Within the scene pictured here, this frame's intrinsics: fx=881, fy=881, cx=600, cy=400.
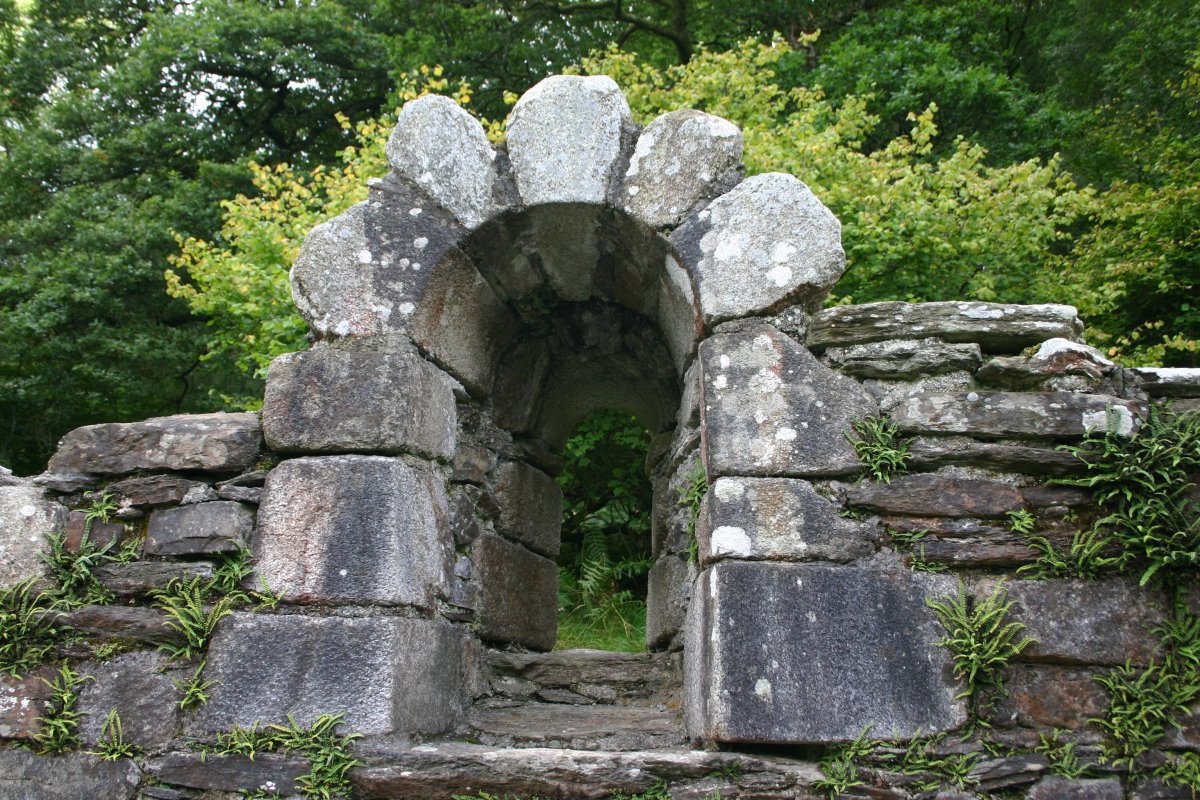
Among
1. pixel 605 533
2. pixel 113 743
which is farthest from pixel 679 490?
pixel 605 533

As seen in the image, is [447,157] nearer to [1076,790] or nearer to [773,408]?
[773,408]

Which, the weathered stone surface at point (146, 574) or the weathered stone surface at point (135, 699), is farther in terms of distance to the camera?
the weathered stone surface at point (146, 574)

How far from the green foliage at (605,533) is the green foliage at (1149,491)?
4.03 metres

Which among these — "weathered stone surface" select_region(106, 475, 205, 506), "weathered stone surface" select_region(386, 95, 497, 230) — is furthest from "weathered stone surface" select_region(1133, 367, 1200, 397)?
"weathered stone surface" select_region(106, 475, 205, 506)

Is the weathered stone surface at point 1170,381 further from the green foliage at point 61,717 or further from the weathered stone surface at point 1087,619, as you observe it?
the green foliage at point 61,717

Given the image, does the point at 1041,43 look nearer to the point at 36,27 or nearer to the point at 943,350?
the point at 943,350

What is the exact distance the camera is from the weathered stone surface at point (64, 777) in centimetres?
248

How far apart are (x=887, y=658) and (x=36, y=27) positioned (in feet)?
44.6

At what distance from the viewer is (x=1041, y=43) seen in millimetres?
12156

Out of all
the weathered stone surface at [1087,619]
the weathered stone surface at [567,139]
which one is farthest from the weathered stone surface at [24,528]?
the weathered stone surface at [1087,619]

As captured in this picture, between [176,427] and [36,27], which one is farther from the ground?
[36,27]

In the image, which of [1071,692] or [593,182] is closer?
[1071,692]

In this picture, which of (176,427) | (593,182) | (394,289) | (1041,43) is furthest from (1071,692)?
(1041,43)

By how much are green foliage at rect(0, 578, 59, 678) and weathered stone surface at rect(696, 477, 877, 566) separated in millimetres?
1991
